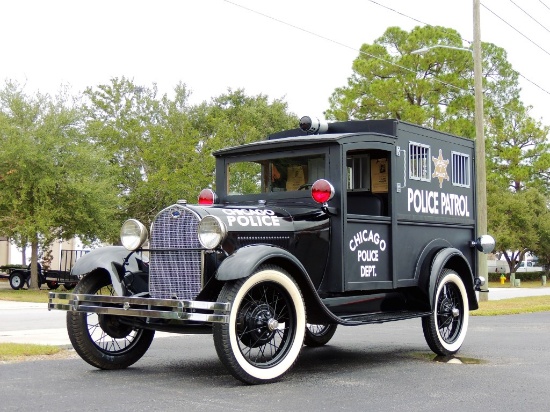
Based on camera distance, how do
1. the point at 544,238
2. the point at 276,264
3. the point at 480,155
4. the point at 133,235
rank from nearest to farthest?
1. the point at 276,264
2. the point at 133,235
3. the point at 480,155
4. the point at 544,238

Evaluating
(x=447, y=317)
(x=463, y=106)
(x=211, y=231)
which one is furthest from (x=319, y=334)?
(x=463, y=106)

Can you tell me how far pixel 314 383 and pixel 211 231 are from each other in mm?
1630

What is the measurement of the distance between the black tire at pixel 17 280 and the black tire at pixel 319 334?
22069 millimetres

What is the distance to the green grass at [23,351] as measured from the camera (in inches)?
328

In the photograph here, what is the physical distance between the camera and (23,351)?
8680mm

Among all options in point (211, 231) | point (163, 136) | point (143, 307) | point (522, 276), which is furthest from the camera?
point (522, 276)

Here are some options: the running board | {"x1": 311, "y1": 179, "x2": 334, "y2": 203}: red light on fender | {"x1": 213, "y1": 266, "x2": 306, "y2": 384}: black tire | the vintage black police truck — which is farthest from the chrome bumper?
{"x1": 311, "y1": 179, "x2": 334, "y2": 203}: red light on fender

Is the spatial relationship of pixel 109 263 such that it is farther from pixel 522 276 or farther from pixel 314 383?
pixel 522 276

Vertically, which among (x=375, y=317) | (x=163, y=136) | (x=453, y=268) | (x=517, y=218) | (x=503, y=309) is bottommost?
(x=503, y=309)

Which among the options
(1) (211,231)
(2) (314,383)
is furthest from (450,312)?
(1) (211,231)

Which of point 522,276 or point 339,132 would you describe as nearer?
point 339,132

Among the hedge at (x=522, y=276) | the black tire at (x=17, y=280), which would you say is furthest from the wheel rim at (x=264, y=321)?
the hedge at (x=522, y=276)

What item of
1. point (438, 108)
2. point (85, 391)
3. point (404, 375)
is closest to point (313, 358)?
point (404, 375)

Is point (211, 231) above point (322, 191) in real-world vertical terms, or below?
below
